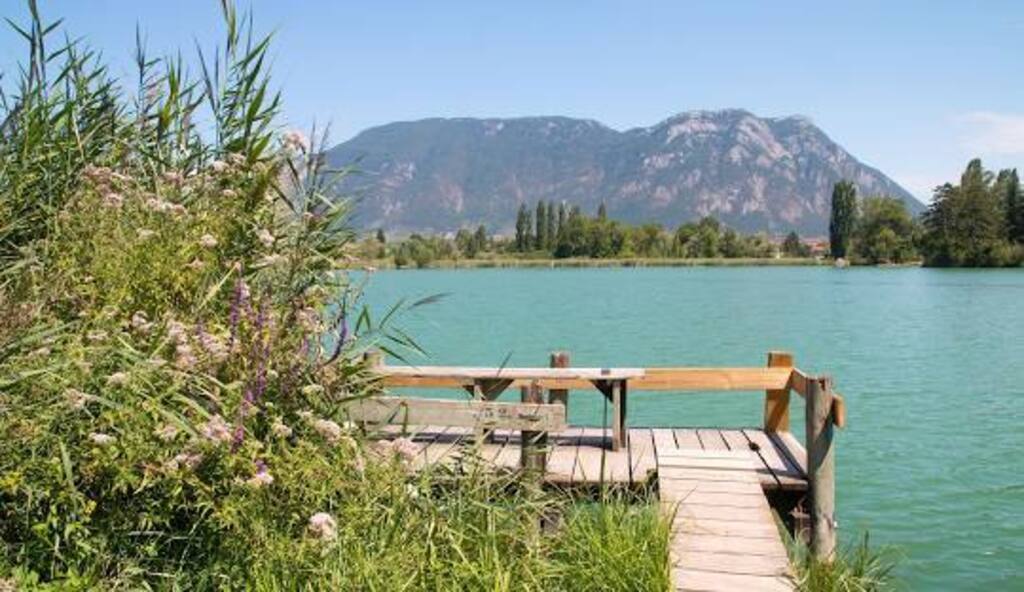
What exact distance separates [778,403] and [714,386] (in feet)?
3.01

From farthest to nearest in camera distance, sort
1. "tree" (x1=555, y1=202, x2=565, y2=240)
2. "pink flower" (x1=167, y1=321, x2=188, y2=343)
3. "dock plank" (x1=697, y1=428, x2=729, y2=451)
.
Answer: "tree" (x1=555, y1=202, x2=565, y2=240) < "dock plank" (x1=697, y1=428, x2=729, y2=451) < "pink flower" (x1=167, y1=321, x2=188, y2=343)

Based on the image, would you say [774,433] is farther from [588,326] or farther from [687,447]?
[588,326]

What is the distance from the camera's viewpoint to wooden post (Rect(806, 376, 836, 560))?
23.4 feet

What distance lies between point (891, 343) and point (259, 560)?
30.1m

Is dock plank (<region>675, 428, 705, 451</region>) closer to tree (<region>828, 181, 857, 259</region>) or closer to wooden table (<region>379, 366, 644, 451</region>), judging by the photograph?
wooden table (<region>379, 366, 644, 451</region>)

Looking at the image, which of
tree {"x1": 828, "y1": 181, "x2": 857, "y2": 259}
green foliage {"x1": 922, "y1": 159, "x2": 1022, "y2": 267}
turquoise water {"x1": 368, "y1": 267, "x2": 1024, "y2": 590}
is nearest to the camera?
turquoise water {"x1": 368, "y1": 267, "x2": 1024, "y2": 590}

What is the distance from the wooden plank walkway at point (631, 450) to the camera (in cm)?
735

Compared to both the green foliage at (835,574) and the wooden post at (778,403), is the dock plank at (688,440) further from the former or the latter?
the green foliage at (835,574)

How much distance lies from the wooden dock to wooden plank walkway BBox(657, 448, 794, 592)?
0.4 inches

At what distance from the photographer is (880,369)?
79.5 ft

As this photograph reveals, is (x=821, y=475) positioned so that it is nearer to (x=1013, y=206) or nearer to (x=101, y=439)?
(x=101, y=439)

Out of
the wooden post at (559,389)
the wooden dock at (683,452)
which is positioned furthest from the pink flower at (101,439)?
the wooden post at (559,389)

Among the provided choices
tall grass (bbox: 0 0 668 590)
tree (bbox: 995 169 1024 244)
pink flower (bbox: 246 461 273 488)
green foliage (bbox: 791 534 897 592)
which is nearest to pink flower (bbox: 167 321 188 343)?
tall grass (bbox: 0 0 668 590)

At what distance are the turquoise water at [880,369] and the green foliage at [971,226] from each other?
164 feet
